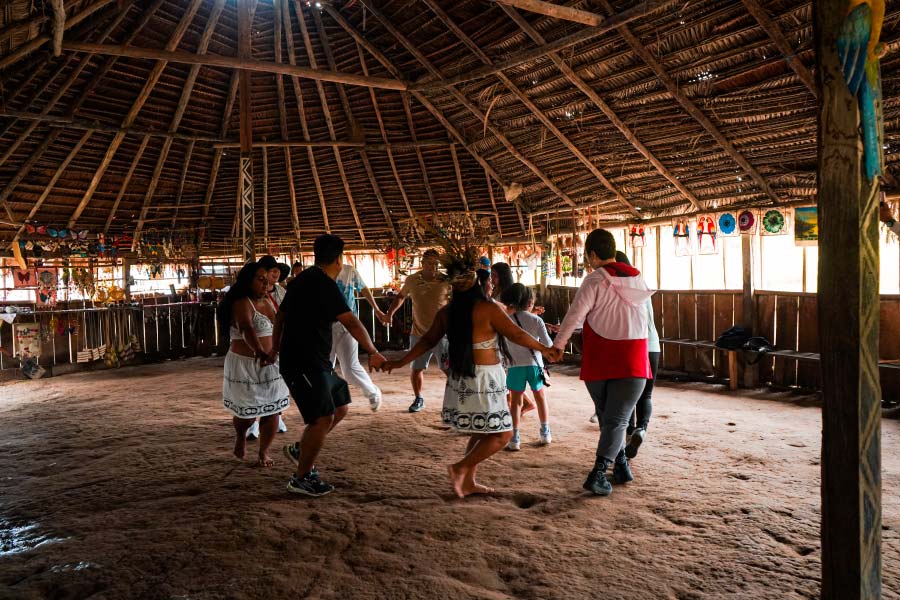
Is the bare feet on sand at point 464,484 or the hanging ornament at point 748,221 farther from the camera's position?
the hanging ornament at point 748,221

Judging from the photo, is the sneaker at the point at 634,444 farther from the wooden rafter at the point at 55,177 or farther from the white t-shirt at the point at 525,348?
the wooden rafter at the point at 55,177

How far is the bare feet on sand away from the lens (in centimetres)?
388

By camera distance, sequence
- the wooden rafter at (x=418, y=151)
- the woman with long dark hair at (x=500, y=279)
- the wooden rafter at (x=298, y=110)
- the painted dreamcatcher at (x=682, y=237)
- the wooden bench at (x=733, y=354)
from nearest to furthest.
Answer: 1. the woman with long dark hair at (x=500, y=279)
2. the wooden bench at (x=733, y=354)
3. the painted dreamcatcher at (x=682, y=237)
4. the wooden rafter at (x=298, y=110)
5. the wooden rafter at (x=418, y=151)

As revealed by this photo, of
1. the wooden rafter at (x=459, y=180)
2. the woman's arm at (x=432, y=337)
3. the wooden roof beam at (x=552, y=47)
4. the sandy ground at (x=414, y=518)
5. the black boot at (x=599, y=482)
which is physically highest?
the wooden roof beam at (x=552, y=47)

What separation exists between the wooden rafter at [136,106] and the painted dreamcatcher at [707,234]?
23.3 ft

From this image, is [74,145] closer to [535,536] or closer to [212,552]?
[212,552]

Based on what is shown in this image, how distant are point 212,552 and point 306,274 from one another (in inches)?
63.2

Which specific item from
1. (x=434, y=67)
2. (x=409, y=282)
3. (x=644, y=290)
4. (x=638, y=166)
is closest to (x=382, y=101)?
(x=434, y=67)

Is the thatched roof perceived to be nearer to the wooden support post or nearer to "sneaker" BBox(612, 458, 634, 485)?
the wooden support post

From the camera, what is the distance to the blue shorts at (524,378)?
4.92 metres

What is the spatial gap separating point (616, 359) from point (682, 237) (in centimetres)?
532

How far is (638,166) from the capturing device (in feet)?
28.7

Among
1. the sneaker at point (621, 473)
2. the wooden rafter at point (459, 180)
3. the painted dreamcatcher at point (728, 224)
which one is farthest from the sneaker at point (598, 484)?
the wooden rafter at point (459, 180)

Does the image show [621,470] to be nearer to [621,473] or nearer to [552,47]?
[621,473]
